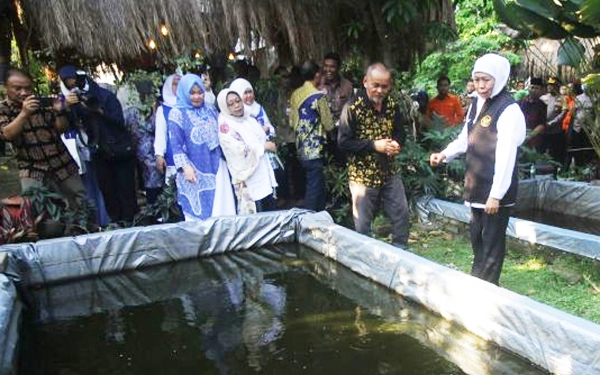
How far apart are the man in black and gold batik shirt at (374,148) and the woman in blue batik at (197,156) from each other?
130cm

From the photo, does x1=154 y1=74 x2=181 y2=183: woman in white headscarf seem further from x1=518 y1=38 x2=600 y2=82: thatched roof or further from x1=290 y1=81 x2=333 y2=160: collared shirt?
x1=518 y1=38 x2=600 y2=82: thatched roof

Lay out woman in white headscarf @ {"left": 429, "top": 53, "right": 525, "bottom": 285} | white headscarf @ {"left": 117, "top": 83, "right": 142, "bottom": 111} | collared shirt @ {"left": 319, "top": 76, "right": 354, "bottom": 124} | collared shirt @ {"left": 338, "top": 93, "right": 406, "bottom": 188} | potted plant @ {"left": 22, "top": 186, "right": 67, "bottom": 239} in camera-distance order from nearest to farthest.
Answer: woman in white headscarf @ {"left": 429, "top": 53, "right": 525, "bottom": 285} → collared shirt @ {"left": 338, "top": 93, "right": 406, "bottom": 188} → potted plant @ {"left": 22, "top": 186, "right": 67, "bottom": 239} → collared shirt @ {"left": 319, "top": 76, "right": 354, "bottom": 124} → white headscarf @ {"left": 117, "top": 83, "right": 142, "bottom": 111}

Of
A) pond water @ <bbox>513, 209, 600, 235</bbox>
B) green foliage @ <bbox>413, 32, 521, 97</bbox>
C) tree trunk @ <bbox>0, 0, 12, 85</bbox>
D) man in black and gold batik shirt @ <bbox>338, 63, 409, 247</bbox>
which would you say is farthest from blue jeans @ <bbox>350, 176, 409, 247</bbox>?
green foliage @ <bbox>413, 32, 521, 97</bbox>

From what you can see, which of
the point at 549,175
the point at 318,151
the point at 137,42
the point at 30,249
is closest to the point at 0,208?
the point at 30,249

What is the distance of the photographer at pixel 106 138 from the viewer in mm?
4922

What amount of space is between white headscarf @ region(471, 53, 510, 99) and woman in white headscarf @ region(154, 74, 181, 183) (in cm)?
314

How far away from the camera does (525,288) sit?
377 centimetres

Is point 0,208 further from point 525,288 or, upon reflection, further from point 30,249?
point 525,288

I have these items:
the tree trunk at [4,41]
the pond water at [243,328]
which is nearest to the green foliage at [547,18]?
the pond water at [243,328]

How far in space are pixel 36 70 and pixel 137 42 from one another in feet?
7.64

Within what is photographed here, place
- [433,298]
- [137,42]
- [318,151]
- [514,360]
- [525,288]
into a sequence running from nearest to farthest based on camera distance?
[514,360], [433,298], [525,288], [318,151], [137,42]

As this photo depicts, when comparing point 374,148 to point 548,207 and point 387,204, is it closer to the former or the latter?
point 387,204

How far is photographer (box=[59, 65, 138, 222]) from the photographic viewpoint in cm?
492

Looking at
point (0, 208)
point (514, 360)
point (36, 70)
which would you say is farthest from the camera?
point (36, 70)
